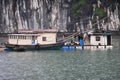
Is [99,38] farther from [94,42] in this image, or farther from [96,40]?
[94,42]

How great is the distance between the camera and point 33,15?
152 meters

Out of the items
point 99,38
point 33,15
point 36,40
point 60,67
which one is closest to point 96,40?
point 99,38

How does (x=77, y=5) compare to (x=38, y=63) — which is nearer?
(x=38, y=63)

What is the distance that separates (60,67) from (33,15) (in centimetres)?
10360

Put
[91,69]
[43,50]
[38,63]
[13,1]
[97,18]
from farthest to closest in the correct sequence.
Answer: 1. [13,1]
2. [97,18]
3. [43,50]
4. [38,63]
5. [91,69]

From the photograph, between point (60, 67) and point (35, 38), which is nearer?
point (60, 67)

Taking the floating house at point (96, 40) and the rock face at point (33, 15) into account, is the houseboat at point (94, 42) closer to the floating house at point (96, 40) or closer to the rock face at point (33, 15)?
the floating house at point (96, 40)

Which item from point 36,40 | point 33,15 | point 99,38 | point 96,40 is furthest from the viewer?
point 33,15

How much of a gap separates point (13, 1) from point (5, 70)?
110938mm

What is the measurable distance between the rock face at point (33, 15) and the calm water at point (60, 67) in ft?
291

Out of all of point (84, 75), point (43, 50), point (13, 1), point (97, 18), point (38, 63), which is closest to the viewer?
point (84, 75)

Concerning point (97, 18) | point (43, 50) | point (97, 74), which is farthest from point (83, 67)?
point (97, 18)

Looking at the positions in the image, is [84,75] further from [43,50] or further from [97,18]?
[97,18]

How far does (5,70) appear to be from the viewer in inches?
1876
